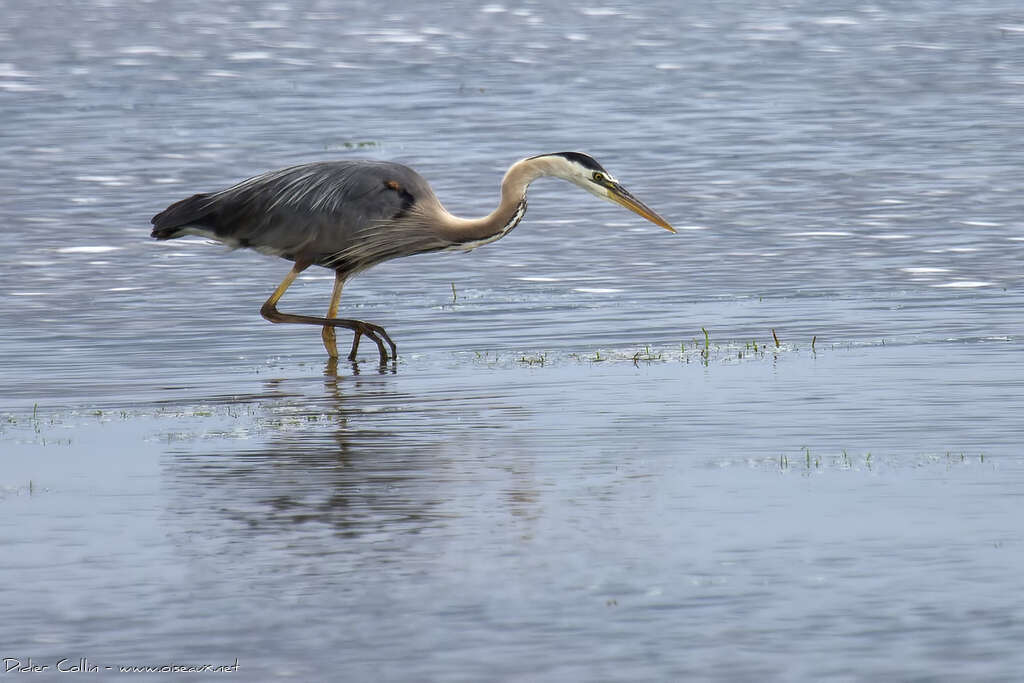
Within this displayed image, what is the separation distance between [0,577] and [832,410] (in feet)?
13.4

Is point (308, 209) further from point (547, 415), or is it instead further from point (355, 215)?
point (547, 415)

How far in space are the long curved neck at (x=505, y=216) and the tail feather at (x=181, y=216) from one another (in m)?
1.45

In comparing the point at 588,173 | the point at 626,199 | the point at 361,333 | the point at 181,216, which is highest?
the point at 588,173

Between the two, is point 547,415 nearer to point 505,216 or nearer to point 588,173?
point 505,216

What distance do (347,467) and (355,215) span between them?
4224mm

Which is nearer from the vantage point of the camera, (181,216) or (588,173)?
(588,173)

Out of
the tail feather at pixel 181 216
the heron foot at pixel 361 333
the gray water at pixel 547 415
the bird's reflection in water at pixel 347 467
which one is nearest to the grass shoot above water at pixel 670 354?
the gray water at pixel 547 415

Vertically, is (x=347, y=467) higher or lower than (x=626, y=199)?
lower

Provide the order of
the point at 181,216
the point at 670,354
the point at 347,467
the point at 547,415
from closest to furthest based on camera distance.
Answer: the point at 347,467, the point at 547,415, the point at 670,354, the point at 181,216

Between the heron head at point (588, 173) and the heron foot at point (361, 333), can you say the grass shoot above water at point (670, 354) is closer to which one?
the heron foot at point (361, 333)

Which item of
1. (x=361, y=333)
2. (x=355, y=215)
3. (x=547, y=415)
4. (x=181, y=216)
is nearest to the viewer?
(x=547, y=415)

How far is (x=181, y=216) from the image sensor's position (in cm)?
1270

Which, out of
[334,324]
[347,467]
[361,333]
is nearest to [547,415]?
[347,467]

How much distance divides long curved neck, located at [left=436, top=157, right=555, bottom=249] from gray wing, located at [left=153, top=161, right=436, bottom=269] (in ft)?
0.75
